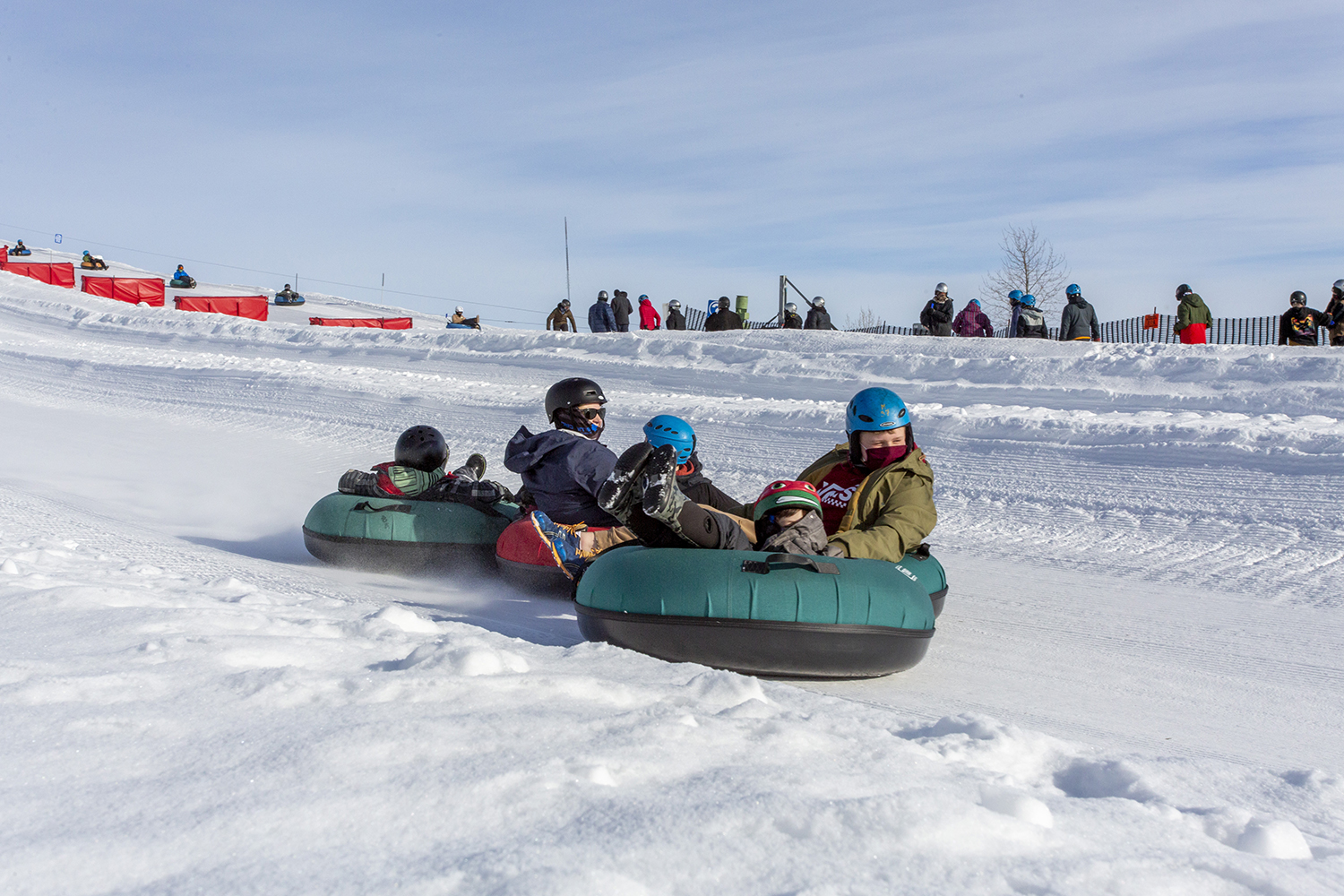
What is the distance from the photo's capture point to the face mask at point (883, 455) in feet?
14.5

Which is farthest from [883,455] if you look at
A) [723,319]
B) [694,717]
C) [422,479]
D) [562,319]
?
[562,319]

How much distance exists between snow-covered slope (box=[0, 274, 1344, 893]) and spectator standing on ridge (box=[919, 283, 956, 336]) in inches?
256

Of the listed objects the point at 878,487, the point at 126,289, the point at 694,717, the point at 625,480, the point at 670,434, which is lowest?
the point at 694,717

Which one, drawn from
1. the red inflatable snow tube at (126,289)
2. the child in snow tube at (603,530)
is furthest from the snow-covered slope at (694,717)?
the red inflatable snow tube at (126,289)

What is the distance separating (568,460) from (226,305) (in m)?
30.3

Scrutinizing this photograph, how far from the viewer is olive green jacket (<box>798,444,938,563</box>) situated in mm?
3945

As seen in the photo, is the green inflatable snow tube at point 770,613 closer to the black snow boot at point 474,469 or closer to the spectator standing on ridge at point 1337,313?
the black snow boot at point 474,469

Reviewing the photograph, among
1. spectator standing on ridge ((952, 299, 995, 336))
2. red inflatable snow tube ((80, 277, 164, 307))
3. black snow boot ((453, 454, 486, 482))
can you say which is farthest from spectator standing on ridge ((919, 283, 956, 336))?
red inflatable snow tube ((80, 277, 164, 307))

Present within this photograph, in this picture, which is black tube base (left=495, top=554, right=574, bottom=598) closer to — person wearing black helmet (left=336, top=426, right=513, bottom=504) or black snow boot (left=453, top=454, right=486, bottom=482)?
person wearing black helmet (left=336, top=426, right=513, bottom=504)

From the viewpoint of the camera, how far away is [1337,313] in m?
12.3

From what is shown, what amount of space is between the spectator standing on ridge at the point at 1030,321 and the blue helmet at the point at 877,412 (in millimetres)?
10023

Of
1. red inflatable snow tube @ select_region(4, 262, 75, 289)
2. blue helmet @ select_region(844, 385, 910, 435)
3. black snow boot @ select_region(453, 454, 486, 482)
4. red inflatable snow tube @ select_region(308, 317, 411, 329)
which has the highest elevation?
red inflatable snow tube @ select_region(4, 262, 75, 289)

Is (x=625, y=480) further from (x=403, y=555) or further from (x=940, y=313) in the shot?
(x=940, y=313)

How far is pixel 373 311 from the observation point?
40.3m
